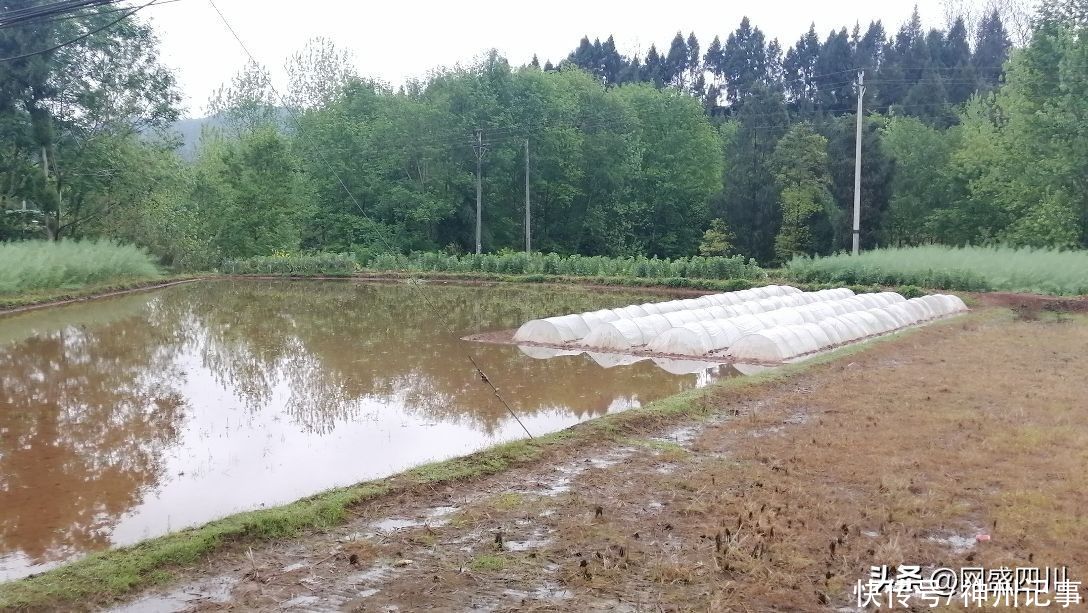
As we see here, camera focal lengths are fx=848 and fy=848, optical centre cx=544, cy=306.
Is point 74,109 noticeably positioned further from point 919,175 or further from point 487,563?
point 919,175

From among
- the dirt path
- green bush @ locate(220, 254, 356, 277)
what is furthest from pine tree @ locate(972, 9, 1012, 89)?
the dirt path

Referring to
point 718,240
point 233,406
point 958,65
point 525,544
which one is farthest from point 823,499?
point 958,65

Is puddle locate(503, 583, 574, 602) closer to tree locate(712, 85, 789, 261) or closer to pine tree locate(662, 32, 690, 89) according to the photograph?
tree locate(712, 85, 789, 261)

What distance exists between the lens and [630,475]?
654cm

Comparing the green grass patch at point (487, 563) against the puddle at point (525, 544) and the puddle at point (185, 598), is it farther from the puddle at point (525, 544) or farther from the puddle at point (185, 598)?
the puddle at point (185, 598)

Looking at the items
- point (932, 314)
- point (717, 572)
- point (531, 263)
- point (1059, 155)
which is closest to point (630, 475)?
point (717, 572)

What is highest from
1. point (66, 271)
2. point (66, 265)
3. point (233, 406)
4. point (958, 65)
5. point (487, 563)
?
point (958, 65)

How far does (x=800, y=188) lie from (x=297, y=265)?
795 inches

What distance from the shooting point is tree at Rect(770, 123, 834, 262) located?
34.2 metres

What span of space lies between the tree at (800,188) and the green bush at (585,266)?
7511mm

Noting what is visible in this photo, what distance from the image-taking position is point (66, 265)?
78.0 ft

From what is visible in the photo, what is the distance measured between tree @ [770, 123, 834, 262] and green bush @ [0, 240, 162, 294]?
2377cm

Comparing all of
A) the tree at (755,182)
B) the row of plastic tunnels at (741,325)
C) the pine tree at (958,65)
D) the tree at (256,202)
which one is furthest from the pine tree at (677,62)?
the row of plastic tunnels at (741,325)

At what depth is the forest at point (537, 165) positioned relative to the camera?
28.5 metres
